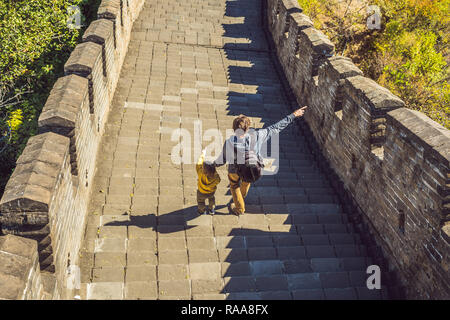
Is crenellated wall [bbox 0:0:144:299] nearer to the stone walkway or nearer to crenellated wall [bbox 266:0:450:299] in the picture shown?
the stone walkway

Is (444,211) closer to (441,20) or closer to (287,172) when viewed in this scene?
(287,172)

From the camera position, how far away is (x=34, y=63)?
1123cm

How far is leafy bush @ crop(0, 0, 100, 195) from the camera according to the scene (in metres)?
10.4

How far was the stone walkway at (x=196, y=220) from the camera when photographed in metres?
4.79

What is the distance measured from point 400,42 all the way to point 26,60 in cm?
1347

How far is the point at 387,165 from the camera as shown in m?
5.39

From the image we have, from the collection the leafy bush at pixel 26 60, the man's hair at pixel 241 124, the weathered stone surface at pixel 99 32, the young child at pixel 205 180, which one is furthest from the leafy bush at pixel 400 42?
the young child at pixel 205 180

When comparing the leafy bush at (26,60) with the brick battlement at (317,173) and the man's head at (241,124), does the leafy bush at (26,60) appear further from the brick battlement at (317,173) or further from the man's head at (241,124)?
the man's head at (241,124)

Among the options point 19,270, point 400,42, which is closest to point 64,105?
point 19,270

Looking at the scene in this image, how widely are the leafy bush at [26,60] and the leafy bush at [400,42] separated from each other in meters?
9.47

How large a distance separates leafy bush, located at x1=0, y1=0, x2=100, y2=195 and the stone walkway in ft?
9.81

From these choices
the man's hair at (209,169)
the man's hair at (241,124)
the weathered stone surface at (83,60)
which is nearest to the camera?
the man's hair at (241,124)
